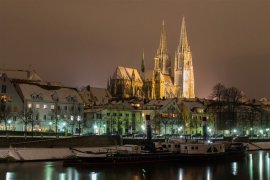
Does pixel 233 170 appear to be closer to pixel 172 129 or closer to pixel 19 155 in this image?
pixel 19 155

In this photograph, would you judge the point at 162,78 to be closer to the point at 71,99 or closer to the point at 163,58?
the point at 163,58

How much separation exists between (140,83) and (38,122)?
81.0 meters

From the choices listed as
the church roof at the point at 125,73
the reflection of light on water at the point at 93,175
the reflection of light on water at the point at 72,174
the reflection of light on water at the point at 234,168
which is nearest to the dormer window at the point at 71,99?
the reflection of light on water at the point at 234,168

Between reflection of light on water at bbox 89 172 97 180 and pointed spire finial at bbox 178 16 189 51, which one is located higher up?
pointed spire finial at bbox 178 16 189 51

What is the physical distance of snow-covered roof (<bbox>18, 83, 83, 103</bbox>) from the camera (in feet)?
308

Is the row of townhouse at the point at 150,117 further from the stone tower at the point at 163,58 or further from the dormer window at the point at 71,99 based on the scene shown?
the stone tower at the point at 163,58

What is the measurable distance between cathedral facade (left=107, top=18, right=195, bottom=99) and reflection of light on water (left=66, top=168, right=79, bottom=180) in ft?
344

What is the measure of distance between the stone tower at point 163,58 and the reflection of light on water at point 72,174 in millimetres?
134756

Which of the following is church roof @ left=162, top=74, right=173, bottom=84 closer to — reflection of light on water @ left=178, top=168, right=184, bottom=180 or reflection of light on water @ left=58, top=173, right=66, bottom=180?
reflection of light on water @ left=178, top=168, right=184, bottom=180

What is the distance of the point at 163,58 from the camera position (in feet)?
627

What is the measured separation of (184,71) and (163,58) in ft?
30.5

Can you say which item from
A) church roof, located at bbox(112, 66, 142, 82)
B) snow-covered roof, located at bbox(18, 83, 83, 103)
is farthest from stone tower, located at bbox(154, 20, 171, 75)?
snow-covered roof, located at bbox(18, 83, 83, 103)

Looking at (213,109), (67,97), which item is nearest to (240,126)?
(213,109)

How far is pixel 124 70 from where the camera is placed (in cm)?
16712
